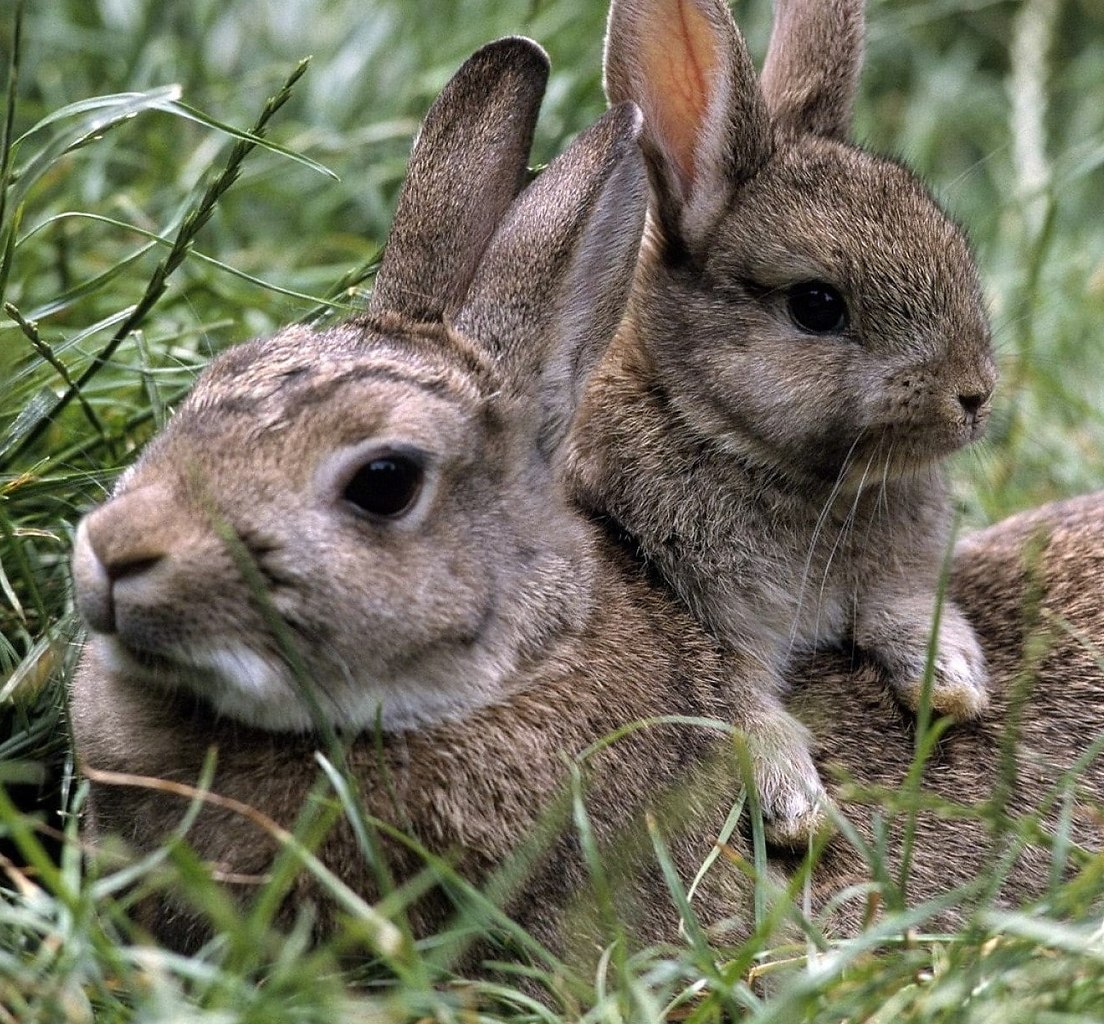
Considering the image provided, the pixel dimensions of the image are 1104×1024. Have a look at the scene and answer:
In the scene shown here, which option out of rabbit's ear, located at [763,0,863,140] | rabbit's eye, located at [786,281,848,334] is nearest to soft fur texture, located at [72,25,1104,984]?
rabbit's eye, located at [786,281,848,334]

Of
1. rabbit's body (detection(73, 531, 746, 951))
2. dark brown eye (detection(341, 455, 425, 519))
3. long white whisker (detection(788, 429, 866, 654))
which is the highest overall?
long white whisker (detection(788, 429, 866, 654))

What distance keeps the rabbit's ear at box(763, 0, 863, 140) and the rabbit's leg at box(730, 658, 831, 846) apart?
1.84m

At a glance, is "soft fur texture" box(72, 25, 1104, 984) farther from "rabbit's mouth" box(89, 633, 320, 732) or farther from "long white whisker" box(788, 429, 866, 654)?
"long white whisker" box(788, 429, 866, 654)

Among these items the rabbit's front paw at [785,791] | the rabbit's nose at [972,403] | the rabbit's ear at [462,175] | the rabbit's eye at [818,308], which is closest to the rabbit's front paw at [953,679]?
the rabbit's front paw at [785,791]

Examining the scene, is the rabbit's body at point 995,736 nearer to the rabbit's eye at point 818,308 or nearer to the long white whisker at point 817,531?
the long white whisker at point 817,531

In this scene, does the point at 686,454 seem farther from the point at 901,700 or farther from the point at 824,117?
the point at 824,117

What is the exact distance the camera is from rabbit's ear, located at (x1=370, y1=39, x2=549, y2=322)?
14.9 feet

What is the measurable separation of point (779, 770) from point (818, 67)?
227 centimetres

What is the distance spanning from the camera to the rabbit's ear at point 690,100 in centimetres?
495

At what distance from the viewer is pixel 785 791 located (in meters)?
4.38

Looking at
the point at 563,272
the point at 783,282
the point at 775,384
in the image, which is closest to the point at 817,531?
the point at 775,384

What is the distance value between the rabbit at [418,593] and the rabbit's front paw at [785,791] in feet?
0.35

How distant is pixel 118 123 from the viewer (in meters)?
4.79

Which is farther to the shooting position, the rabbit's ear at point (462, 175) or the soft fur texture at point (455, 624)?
the rabbit's ear at point (462, 175)
